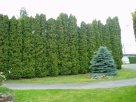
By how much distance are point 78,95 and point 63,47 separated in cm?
966

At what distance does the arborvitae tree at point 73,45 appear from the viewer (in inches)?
941

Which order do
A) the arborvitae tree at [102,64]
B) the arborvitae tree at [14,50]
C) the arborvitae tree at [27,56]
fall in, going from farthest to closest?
the arborvitae tree at [102,64] → the arborvitae tree at [27,56] → the arborvitae tree at [14,50]

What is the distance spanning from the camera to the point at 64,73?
77.4ft

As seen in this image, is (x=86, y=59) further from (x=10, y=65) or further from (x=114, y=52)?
(x=10, y=65)

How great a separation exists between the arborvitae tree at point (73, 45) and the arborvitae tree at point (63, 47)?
0.28 meters

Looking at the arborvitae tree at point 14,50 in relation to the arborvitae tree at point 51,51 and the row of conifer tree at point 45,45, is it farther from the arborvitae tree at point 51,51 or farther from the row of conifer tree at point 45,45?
the arborvitae tree at point 51,51

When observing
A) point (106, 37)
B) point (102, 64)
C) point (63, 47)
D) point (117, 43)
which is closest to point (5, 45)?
point (63, 47)

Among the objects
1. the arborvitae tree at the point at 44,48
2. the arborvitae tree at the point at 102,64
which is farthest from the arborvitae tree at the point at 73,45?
the arborvitae tree at the point at 44,48

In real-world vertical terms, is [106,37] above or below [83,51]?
above

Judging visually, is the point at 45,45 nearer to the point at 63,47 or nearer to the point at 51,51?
the point at 51,51

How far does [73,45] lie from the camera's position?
2408 centimetres

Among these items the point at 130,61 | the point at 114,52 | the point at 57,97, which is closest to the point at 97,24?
the point at 114,52

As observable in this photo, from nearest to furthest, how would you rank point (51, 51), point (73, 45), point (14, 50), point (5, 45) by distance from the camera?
point (5, 45)
point (14, 50)
point (51, 51)
point (73, 45)

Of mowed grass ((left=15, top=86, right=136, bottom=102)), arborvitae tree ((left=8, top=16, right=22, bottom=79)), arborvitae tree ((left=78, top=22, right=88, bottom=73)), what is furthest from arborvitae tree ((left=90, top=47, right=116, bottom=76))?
mowed grass ((left=15, top=86, right=136, bottom=102))
